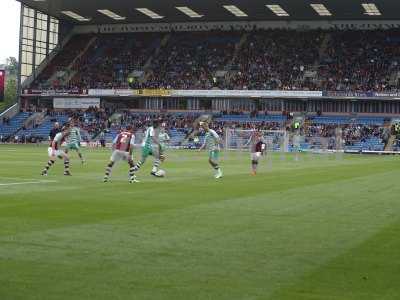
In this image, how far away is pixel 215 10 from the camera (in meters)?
83.5

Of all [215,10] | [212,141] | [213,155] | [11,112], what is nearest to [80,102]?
[11,112]

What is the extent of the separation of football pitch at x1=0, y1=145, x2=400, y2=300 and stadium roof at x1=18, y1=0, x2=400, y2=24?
200 feet

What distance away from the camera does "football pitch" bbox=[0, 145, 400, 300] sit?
25.7 feet

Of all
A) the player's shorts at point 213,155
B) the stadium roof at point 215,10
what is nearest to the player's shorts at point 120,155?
the player's shorts at point 213,155

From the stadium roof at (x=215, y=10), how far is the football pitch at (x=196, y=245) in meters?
60.8

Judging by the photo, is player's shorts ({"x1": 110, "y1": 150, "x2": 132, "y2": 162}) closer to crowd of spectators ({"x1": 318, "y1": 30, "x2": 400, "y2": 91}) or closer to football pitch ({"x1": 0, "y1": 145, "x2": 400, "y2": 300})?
football pitch ({"x1": 0, "y1": 145, "x2": 400, "y2": 300})

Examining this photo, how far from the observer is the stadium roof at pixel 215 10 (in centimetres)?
7800

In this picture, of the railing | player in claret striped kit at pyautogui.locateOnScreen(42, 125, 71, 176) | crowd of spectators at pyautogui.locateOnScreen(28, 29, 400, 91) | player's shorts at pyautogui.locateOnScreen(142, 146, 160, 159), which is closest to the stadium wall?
crowd of spectators at pyautogui.locateOnScreen(28, 29, 400, 91)

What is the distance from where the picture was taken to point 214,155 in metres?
29.5

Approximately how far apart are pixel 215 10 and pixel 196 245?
75053 millimetres

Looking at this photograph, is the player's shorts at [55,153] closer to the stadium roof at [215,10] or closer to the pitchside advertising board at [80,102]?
the stadium roof at [215,10]

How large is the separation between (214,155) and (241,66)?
58.8m

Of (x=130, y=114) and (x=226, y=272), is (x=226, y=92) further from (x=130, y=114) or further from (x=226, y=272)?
(x=226, y=272)

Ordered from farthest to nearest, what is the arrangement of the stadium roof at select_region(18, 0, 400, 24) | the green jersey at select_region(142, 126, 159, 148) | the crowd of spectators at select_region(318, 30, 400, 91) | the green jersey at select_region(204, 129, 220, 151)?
the crowd of spectators at select_region(318, 30, 400, 91) → the stadium roof at select_region(18, 0, 400, 24) → the green jersey at select_region(204, 129, 220, 151) → the green jersey at select_region(142, 126, 159, 148)
